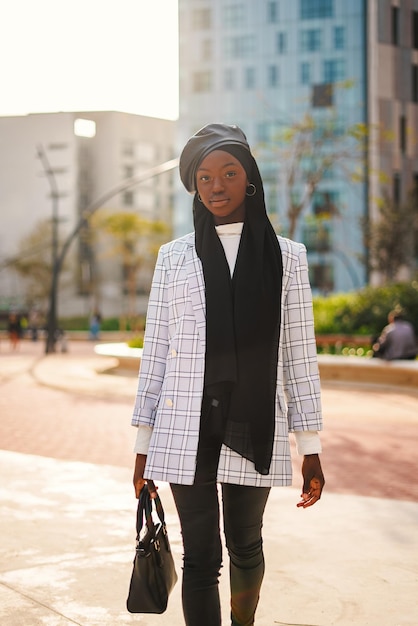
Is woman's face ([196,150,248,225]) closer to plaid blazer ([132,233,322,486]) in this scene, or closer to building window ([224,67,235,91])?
plaid blazer ([132,233,322,486])

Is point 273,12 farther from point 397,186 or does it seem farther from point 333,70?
point 397,186

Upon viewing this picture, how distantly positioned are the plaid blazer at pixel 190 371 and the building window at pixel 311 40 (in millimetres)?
69951

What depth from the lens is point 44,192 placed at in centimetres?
9662

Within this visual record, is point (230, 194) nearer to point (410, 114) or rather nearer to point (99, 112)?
point (410, 114)

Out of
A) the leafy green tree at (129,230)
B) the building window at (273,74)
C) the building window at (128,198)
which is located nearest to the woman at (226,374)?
the leafy green tree at (129,230)

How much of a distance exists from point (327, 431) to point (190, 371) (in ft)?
27.8

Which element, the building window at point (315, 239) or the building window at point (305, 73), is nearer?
the building window at point (315, 239)

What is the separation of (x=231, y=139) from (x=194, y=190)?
8.7 inches

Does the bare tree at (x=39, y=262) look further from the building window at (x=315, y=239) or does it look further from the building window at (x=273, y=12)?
the building window at (x=273, y=12)

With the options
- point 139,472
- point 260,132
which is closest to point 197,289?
point 139,472

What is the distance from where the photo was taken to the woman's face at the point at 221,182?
3.04m

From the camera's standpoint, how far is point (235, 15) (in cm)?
7294

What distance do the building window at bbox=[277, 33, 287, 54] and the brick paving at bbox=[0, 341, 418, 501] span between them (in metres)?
56.7

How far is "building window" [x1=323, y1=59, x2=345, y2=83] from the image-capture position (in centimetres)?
6881
